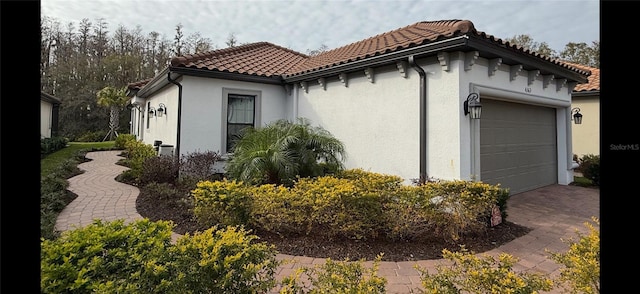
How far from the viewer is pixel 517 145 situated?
7.27m

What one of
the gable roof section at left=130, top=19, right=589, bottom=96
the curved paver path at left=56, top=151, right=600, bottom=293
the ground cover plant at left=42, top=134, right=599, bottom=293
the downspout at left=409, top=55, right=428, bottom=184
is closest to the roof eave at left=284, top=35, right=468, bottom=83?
the gable roof section at left=130, top=19, right=589, bottom=96

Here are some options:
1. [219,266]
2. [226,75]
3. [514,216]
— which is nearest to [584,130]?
[514,216]

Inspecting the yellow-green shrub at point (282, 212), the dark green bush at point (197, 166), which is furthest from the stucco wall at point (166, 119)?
the yellow-green shrub at point (282, 212)

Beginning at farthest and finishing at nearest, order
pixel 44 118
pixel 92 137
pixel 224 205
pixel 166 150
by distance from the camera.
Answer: pixel 92 137 → pixel 166 150 → pixel 224 205 → pixel 44 118

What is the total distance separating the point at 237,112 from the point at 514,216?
6929mm

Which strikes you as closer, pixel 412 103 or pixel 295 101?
pixel 412 103

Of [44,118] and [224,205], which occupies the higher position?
[44,118]

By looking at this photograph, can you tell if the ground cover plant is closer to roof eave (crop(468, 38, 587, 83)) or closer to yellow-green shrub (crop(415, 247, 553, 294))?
yellow-green shrub (crop(415, 247, 553, 294))

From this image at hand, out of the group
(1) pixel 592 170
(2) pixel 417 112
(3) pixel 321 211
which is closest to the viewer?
(3) pixel 321 211

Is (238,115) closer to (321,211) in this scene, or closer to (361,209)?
(321,211)
